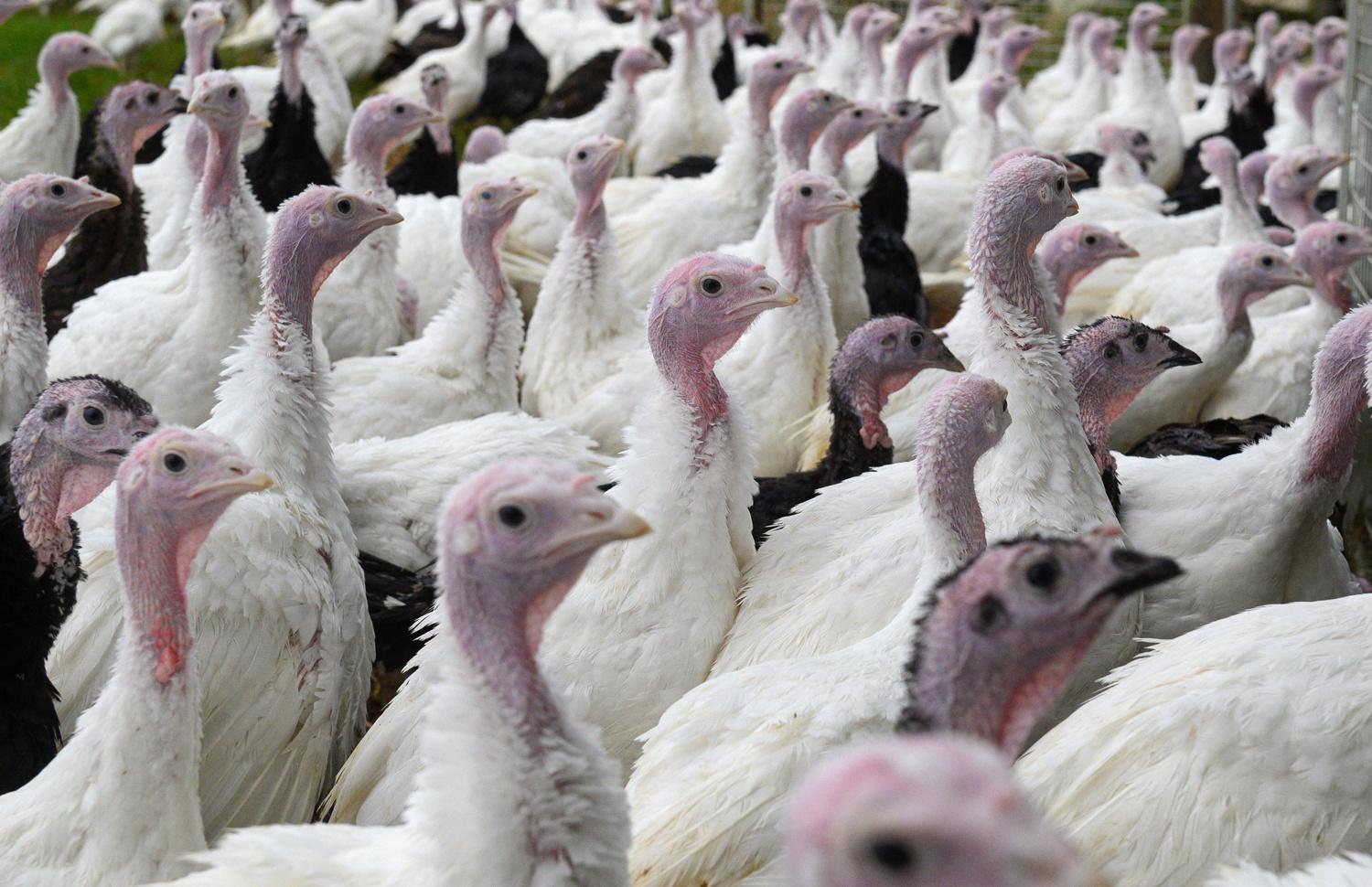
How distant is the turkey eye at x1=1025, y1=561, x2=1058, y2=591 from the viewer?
2.24 m

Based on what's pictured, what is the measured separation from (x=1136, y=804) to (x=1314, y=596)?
1352mm

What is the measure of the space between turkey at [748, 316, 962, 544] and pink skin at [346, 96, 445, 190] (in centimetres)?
279

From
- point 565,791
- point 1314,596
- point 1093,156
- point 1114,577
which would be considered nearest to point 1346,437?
point 1314,596

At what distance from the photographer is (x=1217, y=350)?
569 cm

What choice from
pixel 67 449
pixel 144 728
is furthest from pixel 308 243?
pixel 144 728

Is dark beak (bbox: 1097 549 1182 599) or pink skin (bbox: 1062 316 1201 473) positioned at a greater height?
dark beak (bbox: 1097 549 1182 599)

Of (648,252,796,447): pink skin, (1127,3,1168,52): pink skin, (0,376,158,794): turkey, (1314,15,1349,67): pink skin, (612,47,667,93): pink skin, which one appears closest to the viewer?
(0,376,158,794): turkey

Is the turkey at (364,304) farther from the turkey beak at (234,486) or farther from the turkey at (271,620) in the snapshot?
the turkey beak at (234,486)

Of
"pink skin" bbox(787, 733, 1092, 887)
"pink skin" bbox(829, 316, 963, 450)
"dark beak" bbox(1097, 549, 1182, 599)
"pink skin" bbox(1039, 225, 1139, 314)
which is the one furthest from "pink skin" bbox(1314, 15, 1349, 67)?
"pink skin" bbox(787, 733, 1092, 887)

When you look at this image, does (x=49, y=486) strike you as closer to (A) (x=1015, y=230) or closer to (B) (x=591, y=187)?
(A) (x=1015, y=230)

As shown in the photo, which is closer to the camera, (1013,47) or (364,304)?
(364,304)

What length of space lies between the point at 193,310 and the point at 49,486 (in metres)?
1.88

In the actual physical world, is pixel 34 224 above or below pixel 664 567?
above

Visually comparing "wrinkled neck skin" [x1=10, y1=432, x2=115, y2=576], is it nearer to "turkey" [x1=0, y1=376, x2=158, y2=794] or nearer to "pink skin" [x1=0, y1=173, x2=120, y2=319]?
"turkey" [x1=0, y1=376, x2=158, y2=794]
